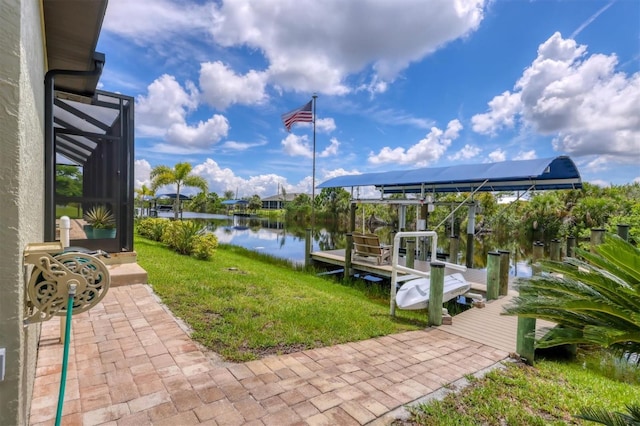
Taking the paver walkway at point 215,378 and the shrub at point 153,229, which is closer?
the paver walkway at point 215,378

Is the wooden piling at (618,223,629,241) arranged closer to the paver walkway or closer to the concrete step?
the paver walkway

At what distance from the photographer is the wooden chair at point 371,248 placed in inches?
380

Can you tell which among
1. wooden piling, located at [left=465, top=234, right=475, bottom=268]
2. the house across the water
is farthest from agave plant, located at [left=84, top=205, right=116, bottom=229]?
the house across the water

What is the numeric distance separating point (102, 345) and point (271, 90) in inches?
672

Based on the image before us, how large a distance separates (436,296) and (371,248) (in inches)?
190

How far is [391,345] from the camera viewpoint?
3.93m

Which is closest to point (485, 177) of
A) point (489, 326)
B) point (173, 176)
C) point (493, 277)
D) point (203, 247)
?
point (493, 277)

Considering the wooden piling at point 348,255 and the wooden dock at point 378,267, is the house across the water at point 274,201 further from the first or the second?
the wooden piling at point 348,255

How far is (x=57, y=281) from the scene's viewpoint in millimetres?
1627

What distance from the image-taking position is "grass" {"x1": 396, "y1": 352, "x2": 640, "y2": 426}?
2.52 meters

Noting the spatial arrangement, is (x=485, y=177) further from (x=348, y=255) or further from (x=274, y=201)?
(x=274, y=201)

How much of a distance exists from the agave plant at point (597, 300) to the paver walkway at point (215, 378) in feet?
4.04

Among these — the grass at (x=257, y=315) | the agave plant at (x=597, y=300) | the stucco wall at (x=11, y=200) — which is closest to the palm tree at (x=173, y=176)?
the grass at (x=257, y=315)

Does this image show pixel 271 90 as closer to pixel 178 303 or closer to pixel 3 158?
pixel 178 303
